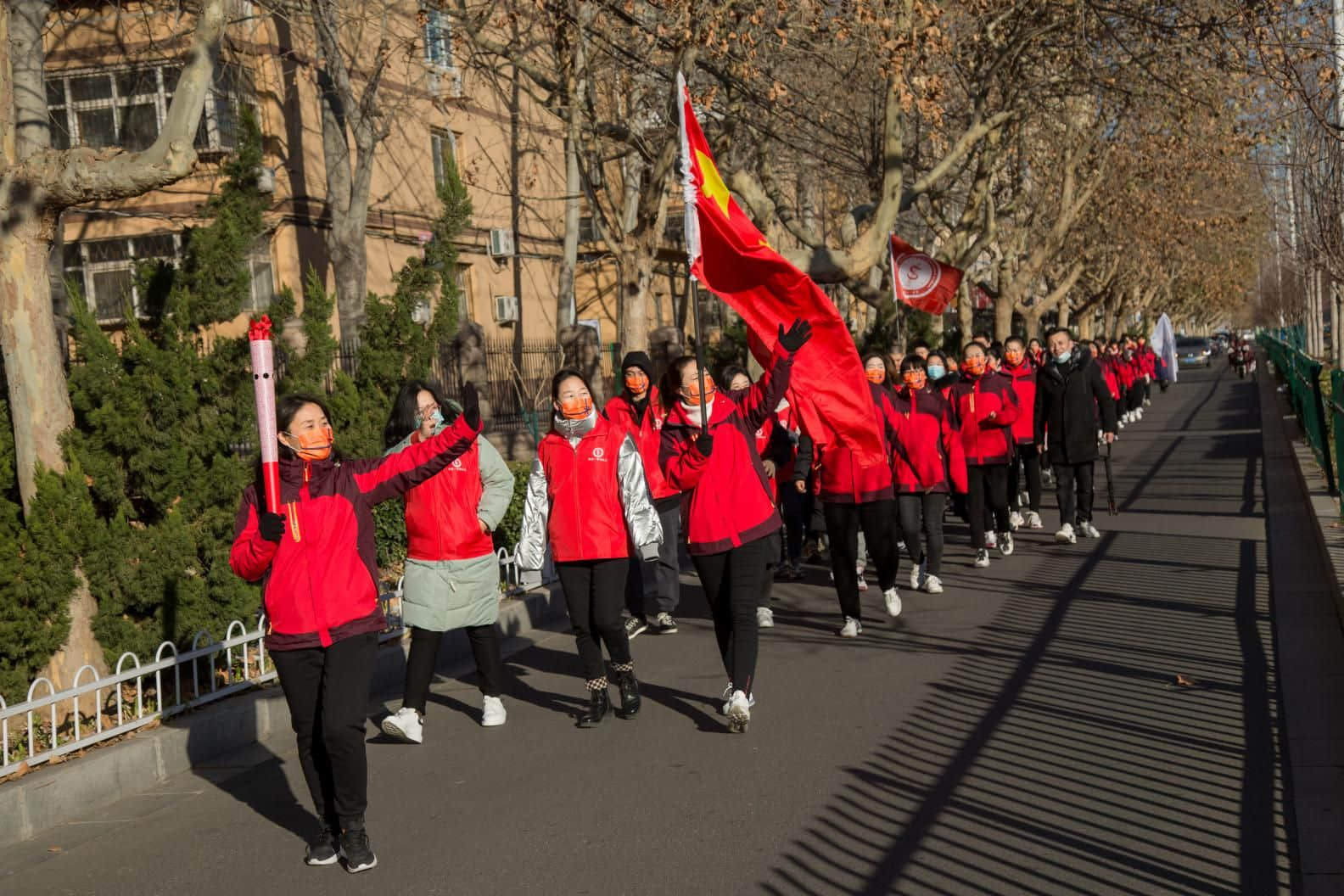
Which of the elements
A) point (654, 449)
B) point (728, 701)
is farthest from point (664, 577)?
point (728, 701)

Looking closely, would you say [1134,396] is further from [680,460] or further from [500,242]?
[680,460]

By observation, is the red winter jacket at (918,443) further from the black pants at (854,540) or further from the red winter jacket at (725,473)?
the red winter jacket at (725,473)

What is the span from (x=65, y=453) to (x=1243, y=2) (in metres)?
13.8

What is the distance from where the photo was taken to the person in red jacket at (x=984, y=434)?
43.3 ft

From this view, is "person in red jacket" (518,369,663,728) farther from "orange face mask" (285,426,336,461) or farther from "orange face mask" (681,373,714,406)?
"orange face mask" (285,426,336,461)

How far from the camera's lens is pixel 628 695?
7.94m

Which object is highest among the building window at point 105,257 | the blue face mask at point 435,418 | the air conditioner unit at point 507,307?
the building window at point 105,257

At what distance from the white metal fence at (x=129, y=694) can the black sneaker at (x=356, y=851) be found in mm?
1742

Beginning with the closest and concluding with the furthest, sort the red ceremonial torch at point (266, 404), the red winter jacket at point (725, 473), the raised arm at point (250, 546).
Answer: the red ceremonial torch at point (266, 404) < the raised arm at point (250, 546) < the red winter jacket at point (725, 473)

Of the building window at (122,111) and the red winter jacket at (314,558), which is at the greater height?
the building window at (122,111)

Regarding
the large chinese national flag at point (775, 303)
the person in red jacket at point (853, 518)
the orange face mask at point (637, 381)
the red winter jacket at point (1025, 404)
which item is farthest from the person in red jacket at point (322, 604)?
the red winter jacket at point (1025, 404)

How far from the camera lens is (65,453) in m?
8.66

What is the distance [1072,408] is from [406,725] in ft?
27.5

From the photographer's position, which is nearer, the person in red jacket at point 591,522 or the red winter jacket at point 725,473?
the red winter jacket at point 725,473
